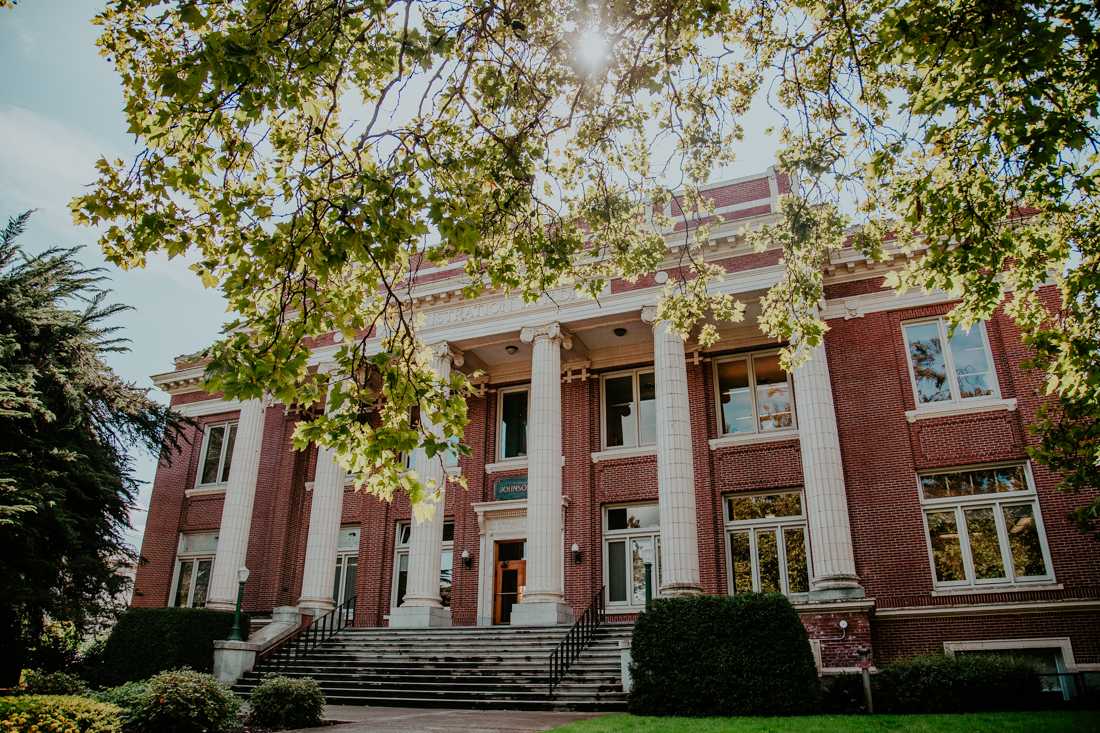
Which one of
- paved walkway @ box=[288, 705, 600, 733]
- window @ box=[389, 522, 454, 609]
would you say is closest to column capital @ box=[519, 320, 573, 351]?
window @ box=[389, 522, 454, 609]

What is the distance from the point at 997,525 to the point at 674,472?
7.51 meters

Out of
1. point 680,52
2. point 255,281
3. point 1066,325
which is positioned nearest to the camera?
point 255,281

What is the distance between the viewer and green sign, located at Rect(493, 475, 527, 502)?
2319 cm

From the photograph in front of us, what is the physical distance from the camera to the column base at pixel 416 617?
66.3 ft

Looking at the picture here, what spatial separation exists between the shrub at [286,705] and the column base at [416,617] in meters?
8.00

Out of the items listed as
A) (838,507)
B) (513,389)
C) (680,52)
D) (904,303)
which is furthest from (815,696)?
(513,389)

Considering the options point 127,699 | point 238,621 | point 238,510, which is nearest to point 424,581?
point 238,621

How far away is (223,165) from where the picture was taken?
8.77 meters

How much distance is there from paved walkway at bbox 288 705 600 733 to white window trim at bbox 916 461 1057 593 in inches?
386

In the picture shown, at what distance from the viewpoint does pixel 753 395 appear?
21.7m

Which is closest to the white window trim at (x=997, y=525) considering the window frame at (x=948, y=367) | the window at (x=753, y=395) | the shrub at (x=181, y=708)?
the window frame at (x=948, y=367)

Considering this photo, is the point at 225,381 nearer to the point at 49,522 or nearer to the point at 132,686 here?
the point at 132,686

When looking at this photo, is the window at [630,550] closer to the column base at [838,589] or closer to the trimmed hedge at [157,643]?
the column base at [838,589]

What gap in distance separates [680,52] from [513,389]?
51.7ft
